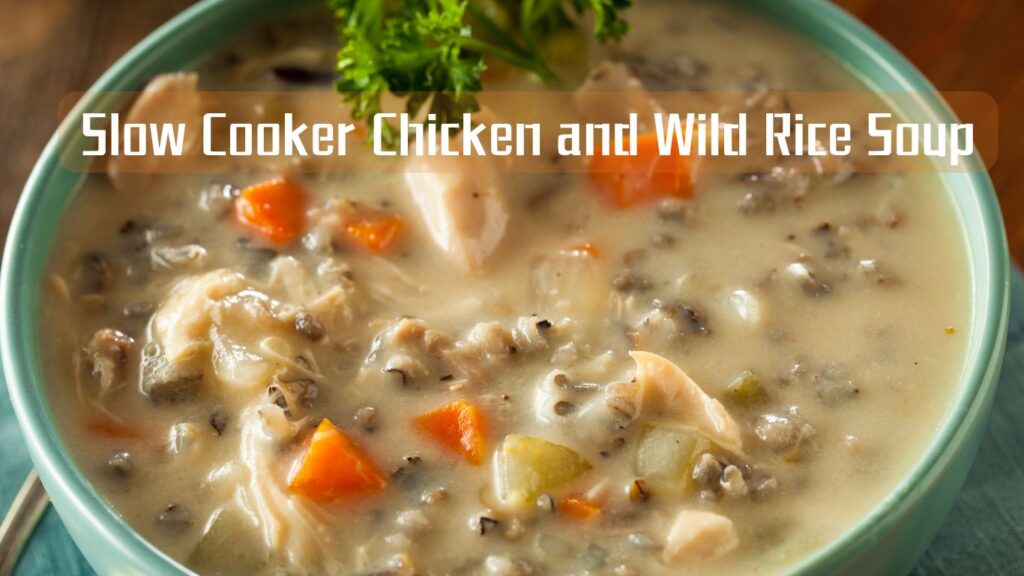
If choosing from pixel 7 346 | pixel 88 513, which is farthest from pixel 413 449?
pixel 7 346

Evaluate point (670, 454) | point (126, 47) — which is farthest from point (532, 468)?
point (126, 47)

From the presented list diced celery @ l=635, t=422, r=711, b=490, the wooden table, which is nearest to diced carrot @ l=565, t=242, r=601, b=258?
diced celery @ l=635, t=422, r=711, b=490

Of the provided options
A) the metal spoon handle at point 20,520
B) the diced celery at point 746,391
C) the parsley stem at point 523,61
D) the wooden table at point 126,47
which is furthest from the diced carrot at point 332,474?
the wooden table at point 126,47

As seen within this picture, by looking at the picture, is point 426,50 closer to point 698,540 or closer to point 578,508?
point 578,508

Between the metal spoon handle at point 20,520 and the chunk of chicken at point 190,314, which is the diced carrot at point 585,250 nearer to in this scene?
the chunk of chicken at point 190,314

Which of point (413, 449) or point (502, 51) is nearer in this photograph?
point (413, 449)

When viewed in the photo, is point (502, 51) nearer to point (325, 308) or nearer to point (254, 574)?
point (325, 308)

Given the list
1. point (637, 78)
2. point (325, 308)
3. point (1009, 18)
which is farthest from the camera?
point (1009, 18)

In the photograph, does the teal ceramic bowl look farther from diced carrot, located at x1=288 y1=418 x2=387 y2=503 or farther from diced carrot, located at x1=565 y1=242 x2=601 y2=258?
diced carrot, located at x1=565 y1=242 x2=601 y2=258
